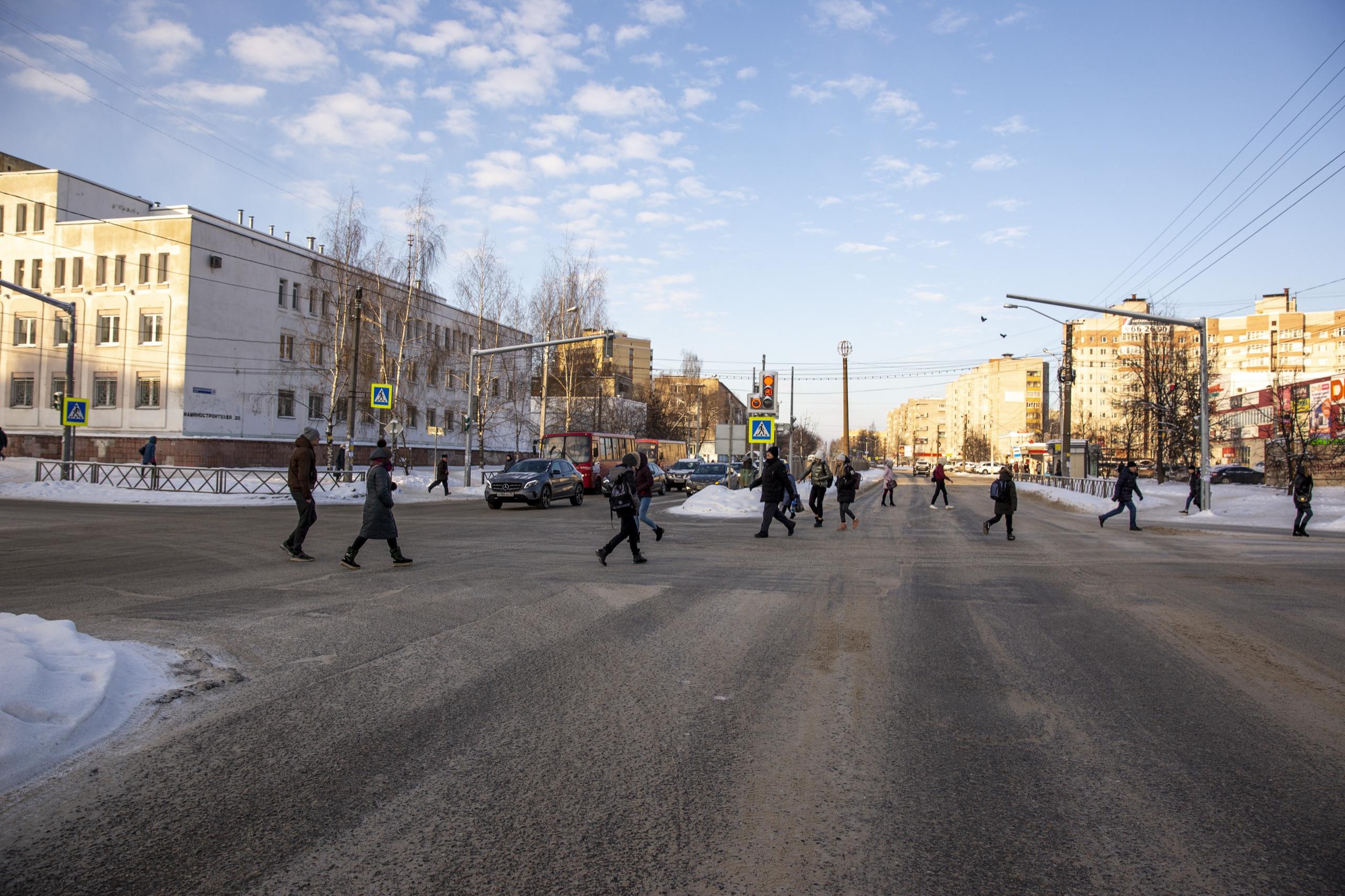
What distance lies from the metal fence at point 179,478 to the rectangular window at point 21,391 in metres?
19.3

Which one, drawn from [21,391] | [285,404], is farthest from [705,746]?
[21,391]

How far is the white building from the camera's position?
4312 cm

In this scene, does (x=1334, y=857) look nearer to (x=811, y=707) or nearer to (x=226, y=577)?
(x=811, y=707)

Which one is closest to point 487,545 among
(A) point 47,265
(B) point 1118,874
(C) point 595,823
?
(C) point 595,823

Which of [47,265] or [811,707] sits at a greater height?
[47,265]

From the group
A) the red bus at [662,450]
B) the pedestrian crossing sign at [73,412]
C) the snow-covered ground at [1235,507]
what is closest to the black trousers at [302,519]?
the pedestrian crossing sign at [73,412]

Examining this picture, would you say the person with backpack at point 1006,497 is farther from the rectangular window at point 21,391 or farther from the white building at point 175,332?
the rectangular window at point 21,391

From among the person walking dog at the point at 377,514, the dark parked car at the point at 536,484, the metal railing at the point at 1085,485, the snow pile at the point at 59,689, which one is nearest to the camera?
the snow pile at the point at 59,689

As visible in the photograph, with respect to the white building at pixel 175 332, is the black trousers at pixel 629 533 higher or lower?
lower

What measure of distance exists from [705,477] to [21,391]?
37.1 m

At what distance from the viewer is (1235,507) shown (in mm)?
29188

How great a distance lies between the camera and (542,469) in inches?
1096

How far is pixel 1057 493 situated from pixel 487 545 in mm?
32696

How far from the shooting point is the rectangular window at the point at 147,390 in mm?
43531
